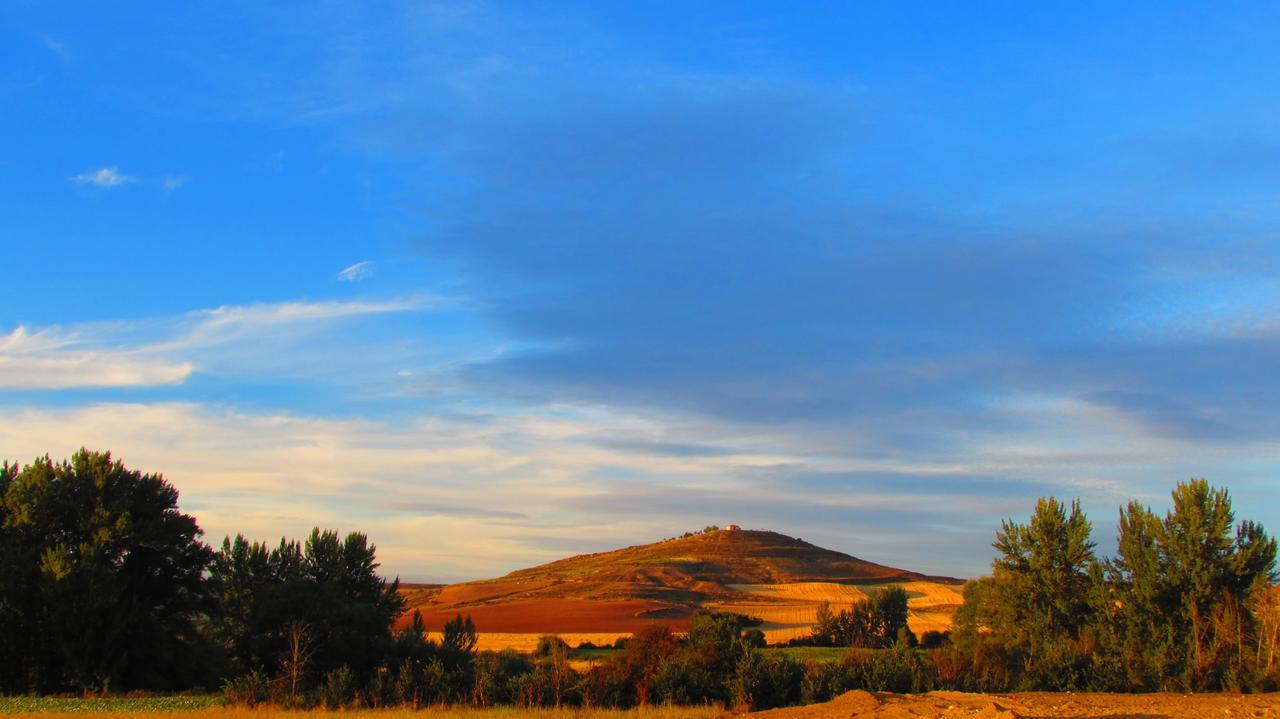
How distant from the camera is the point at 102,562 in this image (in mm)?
25781

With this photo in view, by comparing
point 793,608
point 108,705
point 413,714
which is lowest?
point 793,608

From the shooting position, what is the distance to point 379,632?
27688mm

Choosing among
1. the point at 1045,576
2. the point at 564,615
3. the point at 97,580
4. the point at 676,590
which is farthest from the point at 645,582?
the point at 97,580

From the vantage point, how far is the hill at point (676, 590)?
72.7 meters

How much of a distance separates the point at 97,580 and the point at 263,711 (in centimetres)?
987

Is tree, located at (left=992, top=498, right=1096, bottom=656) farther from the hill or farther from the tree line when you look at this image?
the hill

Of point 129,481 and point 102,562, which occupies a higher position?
point 129,481

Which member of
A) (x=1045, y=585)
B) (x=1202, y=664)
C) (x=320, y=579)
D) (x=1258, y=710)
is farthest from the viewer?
(x=1045, y=585)

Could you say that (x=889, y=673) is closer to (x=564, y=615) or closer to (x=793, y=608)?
(x=564, y=615)

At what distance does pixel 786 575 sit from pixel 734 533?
3398 centimetres

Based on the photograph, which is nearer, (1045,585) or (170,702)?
(170,702)

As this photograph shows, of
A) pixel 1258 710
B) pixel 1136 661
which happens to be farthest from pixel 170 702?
pixel 1136 661

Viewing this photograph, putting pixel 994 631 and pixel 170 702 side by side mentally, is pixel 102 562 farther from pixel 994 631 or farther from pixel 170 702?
pixel 994 631

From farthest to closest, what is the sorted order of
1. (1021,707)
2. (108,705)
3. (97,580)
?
(97,580), (108,705), (1021,707)
